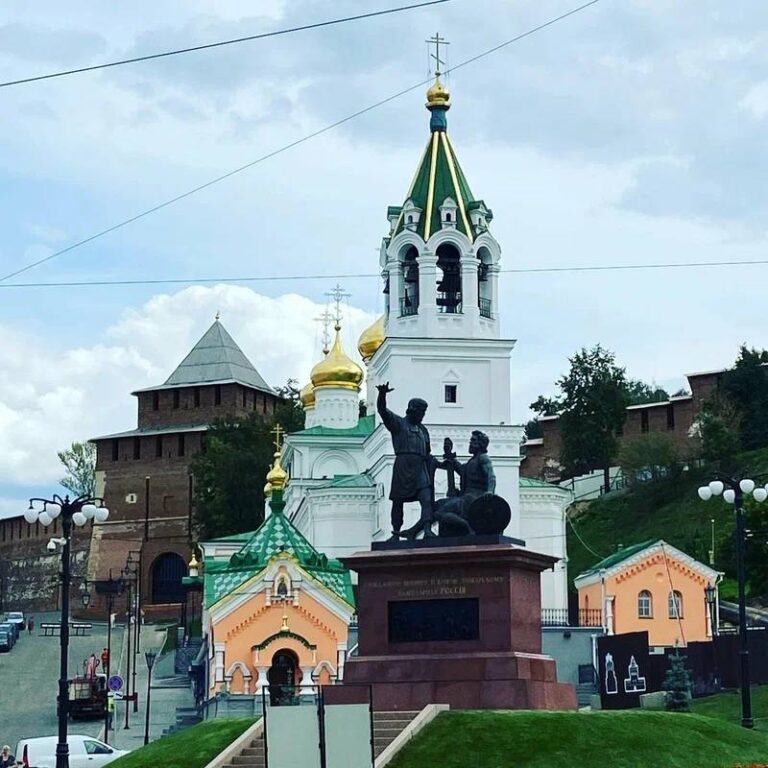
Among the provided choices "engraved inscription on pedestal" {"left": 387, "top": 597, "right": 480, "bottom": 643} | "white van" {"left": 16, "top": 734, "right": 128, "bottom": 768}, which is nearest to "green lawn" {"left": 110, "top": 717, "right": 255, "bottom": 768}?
"engraved inscription on pedestal" {"left": 387, "top": 597, "right": 480, "bottom": 643}

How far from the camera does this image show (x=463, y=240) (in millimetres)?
51781

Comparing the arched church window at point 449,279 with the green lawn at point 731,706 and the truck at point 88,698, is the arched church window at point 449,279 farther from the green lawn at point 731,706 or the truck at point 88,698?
the green lawn at point 731,706

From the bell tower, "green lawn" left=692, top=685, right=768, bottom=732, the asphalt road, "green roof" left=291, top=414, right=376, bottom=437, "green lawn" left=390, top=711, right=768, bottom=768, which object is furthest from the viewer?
"green roof" left=291, top=414, right=376, bottom=437

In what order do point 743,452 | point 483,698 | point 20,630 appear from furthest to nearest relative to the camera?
point 743,452 → point 20,630 → point 483,698

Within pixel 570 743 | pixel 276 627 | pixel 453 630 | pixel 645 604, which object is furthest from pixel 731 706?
pixel 645 604

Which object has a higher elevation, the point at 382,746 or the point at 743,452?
the point at 743,452

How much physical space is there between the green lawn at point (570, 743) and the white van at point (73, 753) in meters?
9.54

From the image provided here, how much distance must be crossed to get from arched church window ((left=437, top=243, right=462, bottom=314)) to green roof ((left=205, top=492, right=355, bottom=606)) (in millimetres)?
9614

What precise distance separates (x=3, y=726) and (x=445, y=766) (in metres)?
23.9

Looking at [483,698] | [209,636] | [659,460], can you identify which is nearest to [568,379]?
[659,460]

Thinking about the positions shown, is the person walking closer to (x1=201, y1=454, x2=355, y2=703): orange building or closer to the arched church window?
(x1=201, y1=454, x2=355, y2=703): orange building

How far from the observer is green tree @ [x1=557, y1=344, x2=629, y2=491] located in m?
82.6

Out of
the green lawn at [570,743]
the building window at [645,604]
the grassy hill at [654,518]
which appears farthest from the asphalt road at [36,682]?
the grassy hill at [654,518]

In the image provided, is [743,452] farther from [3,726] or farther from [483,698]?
[483,698]
